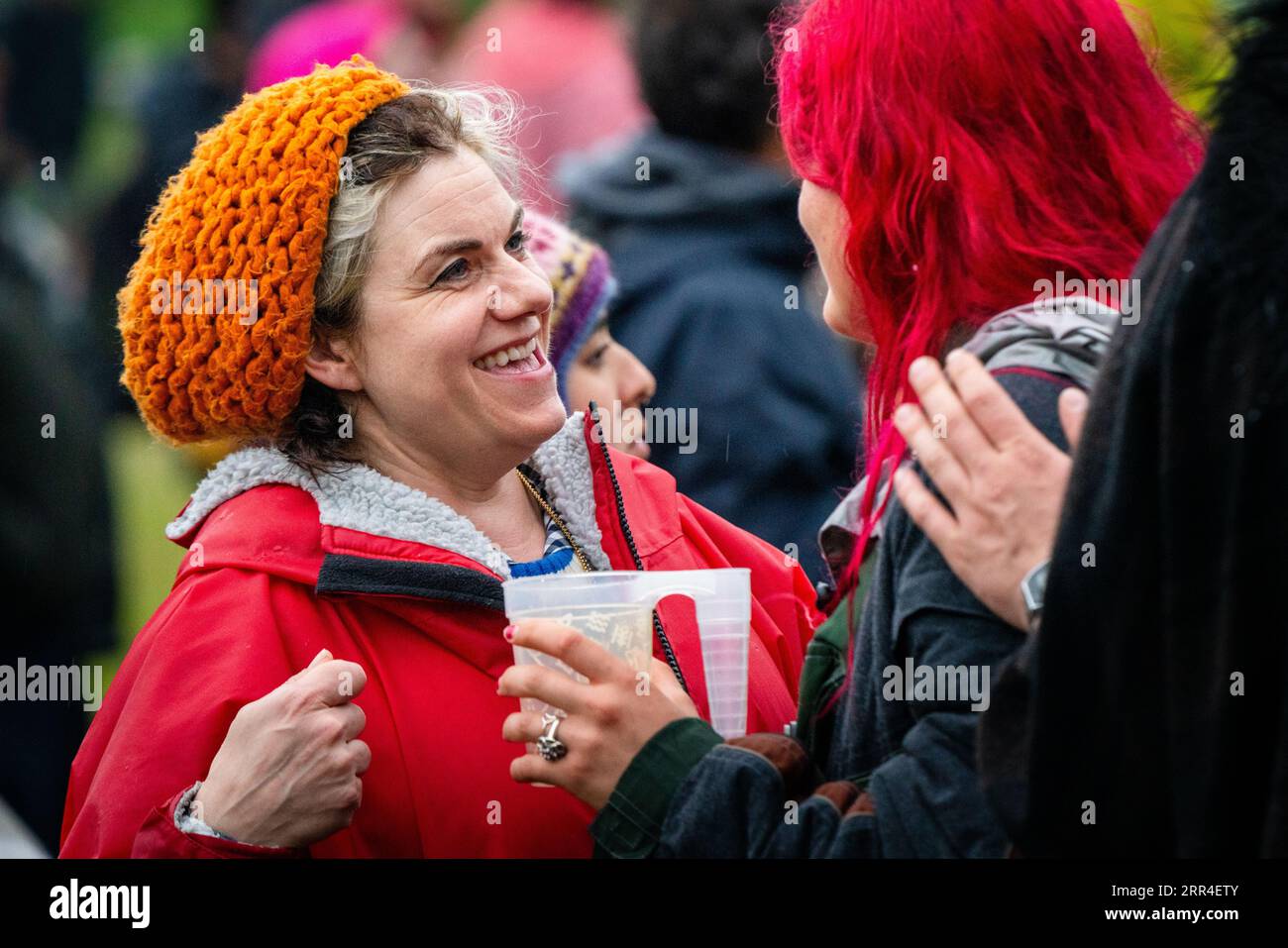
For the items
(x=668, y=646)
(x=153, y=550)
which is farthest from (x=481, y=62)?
(x=668, y=646)

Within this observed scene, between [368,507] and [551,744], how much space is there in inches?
25.8

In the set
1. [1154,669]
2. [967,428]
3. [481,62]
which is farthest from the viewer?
[481,62]

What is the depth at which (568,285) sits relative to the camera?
144 inches

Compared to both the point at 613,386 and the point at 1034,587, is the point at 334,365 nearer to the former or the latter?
the point at 613,386

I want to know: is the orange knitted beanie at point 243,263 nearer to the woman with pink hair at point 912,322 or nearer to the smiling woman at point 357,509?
the smiling woman at point 357,509

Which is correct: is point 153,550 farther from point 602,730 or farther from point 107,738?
point 602,730

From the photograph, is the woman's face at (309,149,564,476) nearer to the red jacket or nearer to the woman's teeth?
the woman's teeth

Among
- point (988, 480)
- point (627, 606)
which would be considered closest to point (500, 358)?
point (627, 606)

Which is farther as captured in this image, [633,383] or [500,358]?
[633,383]

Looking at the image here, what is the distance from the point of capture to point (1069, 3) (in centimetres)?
233

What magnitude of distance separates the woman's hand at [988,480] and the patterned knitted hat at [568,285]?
1670 mm

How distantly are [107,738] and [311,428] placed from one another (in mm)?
650

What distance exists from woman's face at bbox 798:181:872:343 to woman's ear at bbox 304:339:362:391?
87cm

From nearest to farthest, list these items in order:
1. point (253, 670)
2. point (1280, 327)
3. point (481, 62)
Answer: point (1280, 327) → point (253, 670) → point (481, 62)
